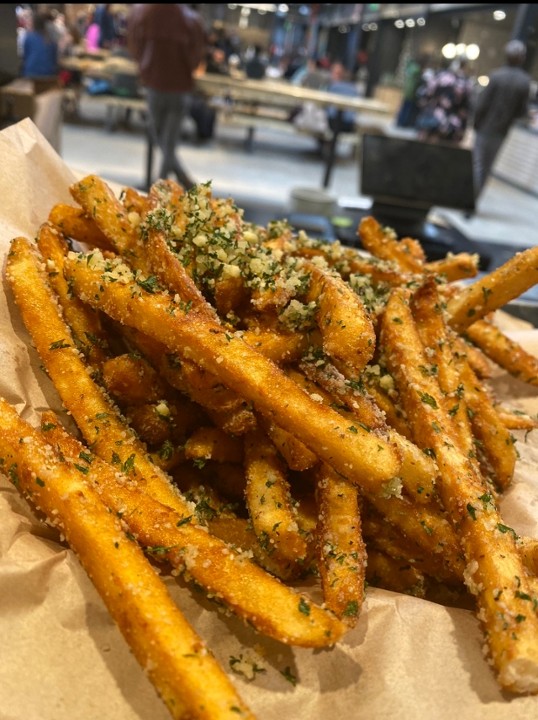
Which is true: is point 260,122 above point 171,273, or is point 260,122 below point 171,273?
above

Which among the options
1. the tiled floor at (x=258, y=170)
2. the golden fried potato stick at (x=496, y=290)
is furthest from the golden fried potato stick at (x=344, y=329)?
the tiled floor at (x=258, y=170)

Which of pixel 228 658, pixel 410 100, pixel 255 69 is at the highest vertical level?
pixel 410 100

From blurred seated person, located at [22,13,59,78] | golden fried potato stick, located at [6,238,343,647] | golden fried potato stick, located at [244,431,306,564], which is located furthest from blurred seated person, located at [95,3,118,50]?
golden fried potato stick, located at [244,431,306,564]

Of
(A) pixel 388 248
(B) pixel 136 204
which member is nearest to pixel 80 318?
(B) pixel 136 204

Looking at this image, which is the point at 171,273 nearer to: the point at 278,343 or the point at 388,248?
the point at 278,343

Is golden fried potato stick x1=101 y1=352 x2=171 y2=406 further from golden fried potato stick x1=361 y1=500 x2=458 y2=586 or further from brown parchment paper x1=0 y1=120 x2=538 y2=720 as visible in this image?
golden fried potato stick x1=361 y1=500 x2=458 y2=586

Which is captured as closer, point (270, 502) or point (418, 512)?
point (270, 502)

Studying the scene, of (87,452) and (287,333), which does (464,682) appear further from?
(87,452)
